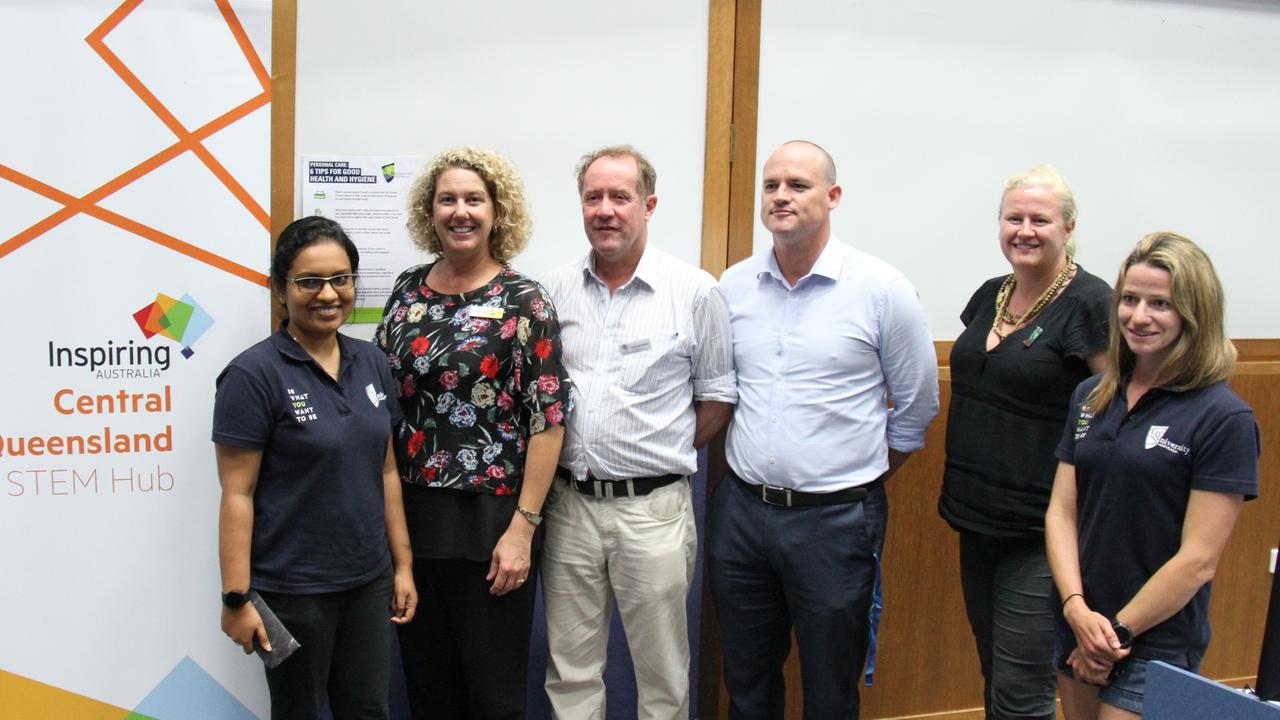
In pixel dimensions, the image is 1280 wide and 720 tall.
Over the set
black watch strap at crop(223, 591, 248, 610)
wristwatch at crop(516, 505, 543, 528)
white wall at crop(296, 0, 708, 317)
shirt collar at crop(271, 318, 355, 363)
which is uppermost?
white wall at crop(296, 0, 708, 317)

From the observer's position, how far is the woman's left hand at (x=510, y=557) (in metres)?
2.20

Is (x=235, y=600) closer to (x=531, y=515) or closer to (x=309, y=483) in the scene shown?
(x=309, y=483)

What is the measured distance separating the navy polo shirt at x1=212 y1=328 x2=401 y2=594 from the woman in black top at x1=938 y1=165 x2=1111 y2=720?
1428 millimetres

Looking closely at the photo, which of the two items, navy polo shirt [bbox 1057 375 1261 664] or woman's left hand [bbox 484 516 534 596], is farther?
woman's left hand [bbox 484 516 534 596]

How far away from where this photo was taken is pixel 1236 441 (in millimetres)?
Answer: 1737

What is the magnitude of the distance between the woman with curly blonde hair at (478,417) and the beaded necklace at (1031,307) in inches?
42.5

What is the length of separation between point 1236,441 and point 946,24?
5.94ft

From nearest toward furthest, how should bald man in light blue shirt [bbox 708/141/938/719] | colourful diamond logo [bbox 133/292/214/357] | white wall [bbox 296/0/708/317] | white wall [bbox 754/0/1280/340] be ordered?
bald man in light blue shirt [bbox 708/141/938/719], colourful diamond logo [bbox 133/292/214/357], white wall [bbox 296/0/708/317], white wall [bbox 754/0/1280/340]

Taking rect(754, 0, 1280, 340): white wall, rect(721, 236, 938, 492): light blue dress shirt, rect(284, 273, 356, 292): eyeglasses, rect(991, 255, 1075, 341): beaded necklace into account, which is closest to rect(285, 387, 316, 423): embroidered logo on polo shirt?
rect(284, 273, 356, 292): eyeglasses

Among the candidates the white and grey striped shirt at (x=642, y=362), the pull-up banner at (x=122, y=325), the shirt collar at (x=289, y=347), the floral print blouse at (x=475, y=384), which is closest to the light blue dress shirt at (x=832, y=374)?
the white and grey striped shirt at (x=642, y=362)

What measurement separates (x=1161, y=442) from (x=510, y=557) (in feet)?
4.49

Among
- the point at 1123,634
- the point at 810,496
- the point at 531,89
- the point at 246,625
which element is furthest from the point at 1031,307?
the point at 246,625

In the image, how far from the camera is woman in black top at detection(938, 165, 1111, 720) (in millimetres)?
2236

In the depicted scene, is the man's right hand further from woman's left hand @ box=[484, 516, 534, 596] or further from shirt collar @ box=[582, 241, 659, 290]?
shirt collar @ box=[582, 241, 659, 290]
